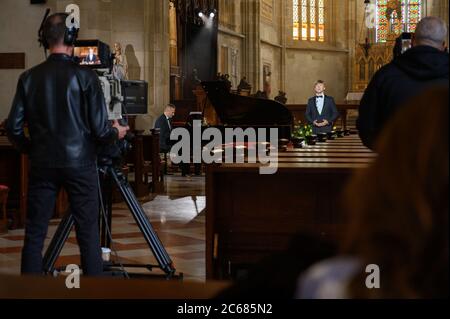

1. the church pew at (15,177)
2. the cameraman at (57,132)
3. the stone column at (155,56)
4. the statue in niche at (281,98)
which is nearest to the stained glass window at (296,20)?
the statue in niche at (281,98)

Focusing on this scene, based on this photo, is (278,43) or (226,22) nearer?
(226,22)

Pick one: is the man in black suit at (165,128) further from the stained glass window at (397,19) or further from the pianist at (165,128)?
the stained glass window at (397,19)

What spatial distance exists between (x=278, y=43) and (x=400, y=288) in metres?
30.1

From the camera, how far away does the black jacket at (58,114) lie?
448 cm

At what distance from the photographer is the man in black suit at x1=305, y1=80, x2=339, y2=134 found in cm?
1200

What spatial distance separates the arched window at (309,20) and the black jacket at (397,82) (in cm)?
2822

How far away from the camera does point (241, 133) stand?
44.9 feet

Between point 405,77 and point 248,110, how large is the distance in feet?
31.0

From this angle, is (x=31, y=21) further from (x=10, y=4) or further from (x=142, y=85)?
(x=142, y=85)

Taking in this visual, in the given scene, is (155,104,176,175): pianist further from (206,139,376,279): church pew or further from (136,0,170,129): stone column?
(206,139,376,279): church pew

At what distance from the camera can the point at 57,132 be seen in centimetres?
448

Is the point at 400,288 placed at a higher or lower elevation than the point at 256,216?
higher

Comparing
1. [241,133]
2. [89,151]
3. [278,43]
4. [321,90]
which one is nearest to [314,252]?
[89,151]

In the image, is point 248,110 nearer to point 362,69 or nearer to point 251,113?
point 251,113
